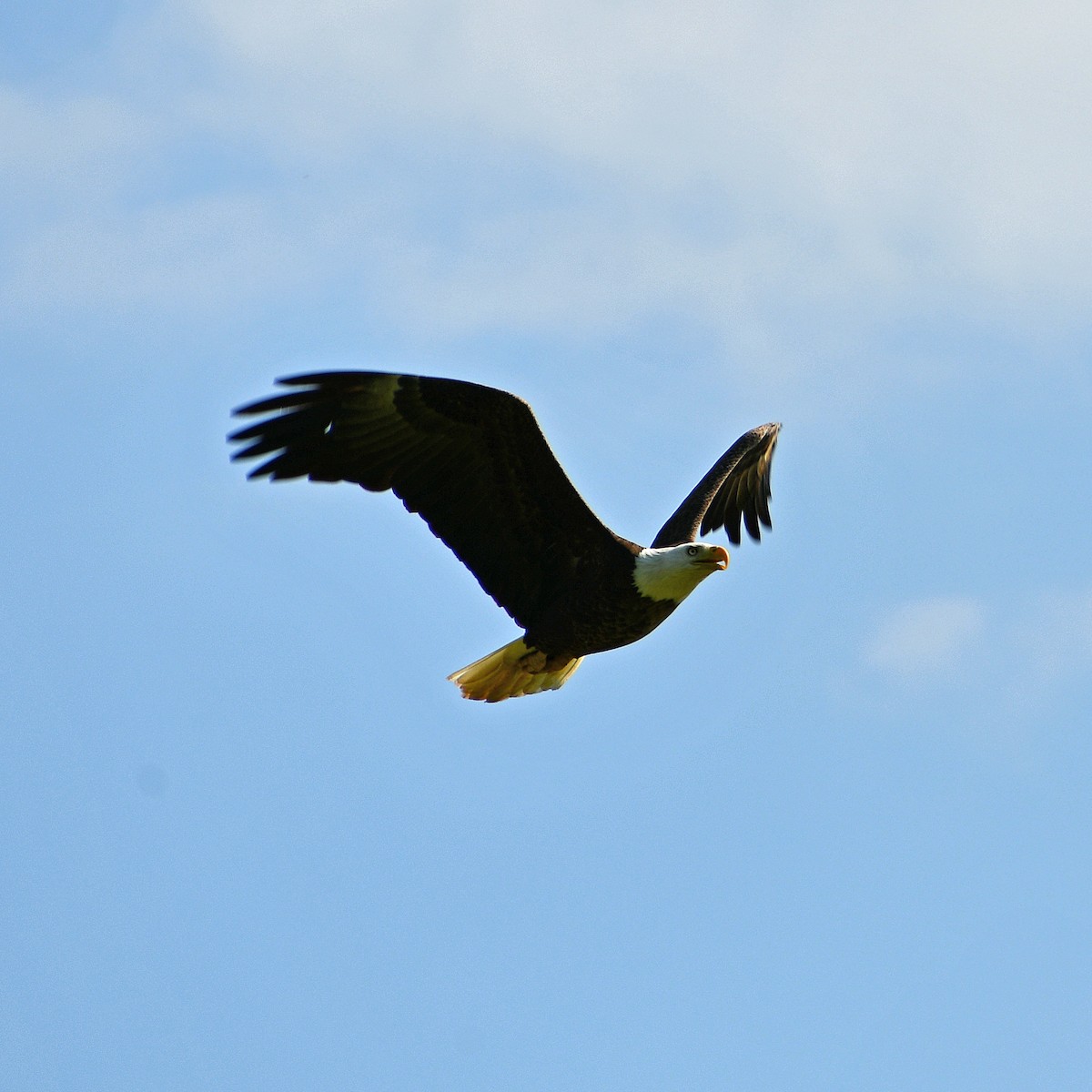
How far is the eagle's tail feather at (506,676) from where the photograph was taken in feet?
30.5

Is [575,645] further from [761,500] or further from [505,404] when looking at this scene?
[761,500]

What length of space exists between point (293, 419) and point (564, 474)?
1.33 metres

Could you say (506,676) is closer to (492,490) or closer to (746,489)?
(492,490)

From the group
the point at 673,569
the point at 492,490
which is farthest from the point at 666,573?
the point at 492,490

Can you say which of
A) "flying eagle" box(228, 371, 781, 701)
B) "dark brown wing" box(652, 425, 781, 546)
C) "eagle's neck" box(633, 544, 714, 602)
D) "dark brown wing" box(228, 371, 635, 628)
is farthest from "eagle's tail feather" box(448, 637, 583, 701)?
"dark brown wing" box(652, 425, 781, 546)

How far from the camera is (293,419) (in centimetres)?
848

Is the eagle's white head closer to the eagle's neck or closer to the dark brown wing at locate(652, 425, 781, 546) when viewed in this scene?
the eagle's neck

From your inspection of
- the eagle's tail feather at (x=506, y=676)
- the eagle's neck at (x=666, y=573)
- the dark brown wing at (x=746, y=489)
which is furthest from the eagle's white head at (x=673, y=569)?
the dark brown wing at (x=746, y=489)

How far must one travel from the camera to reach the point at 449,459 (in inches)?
341

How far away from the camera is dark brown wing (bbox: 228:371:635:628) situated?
8477mm

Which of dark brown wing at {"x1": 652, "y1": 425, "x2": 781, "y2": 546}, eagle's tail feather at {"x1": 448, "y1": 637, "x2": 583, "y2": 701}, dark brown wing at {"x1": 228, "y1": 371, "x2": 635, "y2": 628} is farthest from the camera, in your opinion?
dark brown wing at {"x1": 652, "y1": 425, "x2": 781, "y2": 546}

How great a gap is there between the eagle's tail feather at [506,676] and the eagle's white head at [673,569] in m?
0.86

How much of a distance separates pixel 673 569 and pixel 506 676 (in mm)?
1245

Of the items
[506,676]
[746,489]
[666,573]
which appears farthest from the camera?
[746,489]
